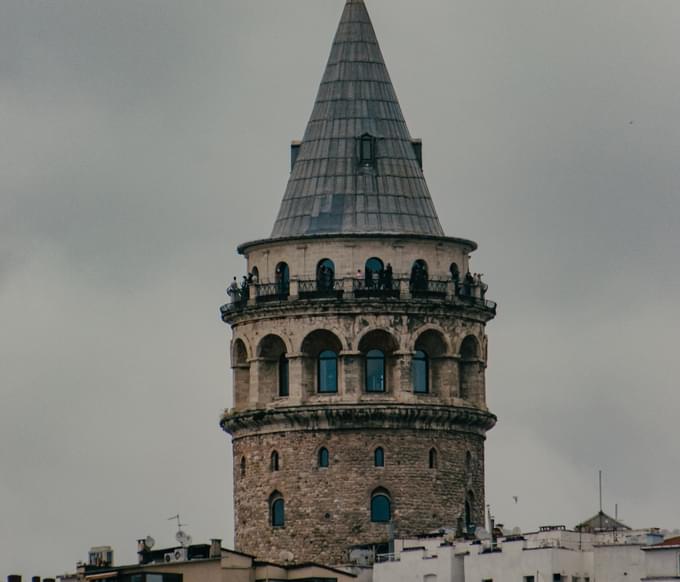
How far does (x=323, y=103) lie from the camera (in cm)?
16462

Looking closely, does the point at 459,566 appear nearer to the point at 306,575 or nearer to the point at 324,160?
the point at 306,575

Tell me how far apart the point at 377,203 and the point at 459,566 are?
47.8 feet

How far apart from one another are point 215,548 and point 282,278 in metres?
10.4

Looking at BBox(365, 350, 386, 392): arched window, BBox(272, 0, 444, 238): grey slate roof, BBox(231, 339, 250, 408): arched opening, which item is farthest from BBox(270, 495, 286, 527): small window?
BBox(272, 0, 444, 238): grey slate roof

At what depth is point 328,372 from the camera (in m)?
161

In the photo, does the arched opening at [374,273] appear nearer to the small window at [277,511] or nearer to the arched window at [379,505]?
the arched window at [379,505]

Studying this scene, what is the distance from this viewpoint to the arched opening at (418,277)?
529 feet

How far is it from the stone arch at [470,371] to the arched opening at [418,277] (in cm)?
287

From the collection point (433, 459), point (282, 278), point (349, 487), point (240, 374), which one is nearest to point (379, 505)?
point (349, 487)

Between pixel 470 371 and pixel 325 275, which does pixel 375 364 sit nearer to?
pixel 325 275

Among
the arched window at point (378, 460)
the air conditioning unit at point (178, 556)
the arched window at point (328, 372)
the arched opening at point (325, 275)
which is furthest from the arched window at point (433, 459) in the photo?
the air conditioning unit at point (178, 556)

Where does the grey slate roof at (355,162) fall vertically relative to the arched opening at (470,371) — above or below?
above

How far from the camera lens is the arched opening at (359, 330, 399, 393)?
527 feet

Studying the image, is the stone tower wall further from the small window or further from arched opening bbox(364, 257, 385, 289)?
arched opening bbox(364, 257, 385, 289)
